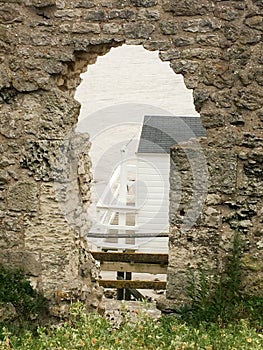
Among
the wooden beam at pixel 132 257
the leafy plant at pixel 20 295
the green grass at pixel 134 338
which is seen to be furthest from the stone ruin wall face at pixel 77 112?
the wooden beam at pixel 132 257

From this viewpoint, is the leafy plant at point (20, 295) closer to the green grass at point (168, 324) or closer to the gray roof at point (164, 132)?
the green grass at point (168, 324)

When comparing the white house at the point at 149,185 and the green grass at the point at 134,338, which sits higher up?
the white house at the point at 149,185

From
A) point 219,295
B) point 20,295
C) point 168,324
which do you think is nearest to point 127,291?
point 20,295

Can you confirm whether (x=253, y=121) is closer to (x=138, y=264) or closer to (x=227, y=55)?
(x=227, y=55)

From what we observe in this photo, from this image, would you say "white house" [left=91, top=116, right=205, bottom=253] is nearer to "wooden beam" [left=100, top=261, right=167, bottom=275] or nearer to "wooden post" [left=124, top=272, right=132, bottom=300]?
"wooden post" [left=124, top=272, right=132, bottom=300]

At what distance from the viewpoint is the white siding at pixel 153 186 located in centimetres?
1298

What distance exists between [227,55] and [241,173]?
928 mm

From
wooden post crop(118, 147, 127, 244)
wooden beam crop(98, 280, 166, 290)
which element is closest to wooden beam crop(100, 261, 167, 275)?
wooden beam crop(98, 280, 166, 290)

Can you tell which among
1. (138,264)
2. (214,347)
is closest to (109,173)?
(138,264)

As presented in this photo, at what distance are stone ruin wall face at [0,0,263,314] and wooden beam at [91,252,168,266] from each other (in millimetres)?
1849

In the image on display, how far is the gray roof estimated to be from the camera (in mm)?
13076

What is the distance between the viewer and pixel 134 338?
529 cm

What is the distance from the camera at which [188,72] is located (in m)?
6.43

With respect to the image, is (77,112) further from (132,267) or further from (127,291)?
(127,291)
